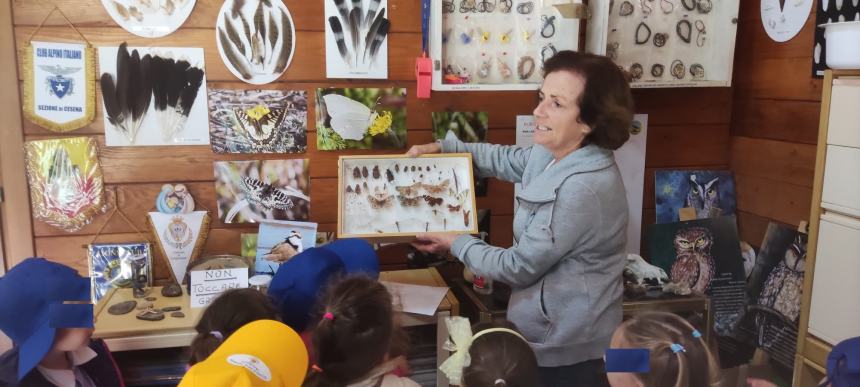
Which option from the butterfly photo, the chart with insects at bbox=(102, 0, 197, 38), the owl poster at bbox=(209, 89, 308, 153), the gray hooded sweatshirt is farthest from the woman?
the chart with insects at bbox=(102, 0, 197, 38)

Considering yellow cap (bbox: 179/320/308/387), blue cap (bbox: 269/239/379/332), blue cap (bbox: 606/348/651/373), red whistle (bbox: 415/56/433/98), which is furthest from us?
red whistle (bbox: 415/56/433/98)

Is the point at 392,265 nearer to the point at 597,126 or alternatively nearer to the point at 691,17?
the point at 597,126

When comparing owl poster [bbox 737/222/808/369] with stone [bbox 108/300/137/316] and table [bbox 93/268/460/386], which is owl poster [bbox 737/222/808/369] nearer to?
table [bbox 93/268/460/386]

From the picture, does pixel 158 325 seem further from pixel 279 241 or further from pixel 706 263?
pixel 706 263

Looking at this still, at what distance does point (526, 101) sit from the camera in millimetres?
2188

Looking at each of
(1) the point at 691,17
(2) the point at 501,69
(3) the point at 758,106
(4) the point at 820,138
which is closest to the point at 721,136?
(3) the point at 758,106

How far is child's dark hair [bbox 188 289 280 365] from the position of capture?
1224 mm

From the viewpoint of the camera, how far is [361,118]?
2080mm

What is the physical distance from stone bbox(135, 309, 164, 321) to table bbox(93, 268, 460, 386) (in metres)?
0.01

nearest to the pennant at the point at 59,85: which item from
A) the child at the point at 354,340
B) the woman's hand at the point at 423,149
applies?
the woman's hand at the point at 423,149

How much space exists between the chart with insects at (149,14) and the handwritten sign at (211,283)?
722 millimetres

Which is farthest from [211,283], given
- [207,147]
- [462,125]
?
[462,125]

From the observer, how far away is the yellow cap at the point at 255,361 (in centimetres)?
83

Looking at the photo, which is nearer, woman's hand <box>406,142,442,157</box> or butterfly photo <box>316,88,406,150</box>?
woman's hand <box>406,142,442,157</box>
